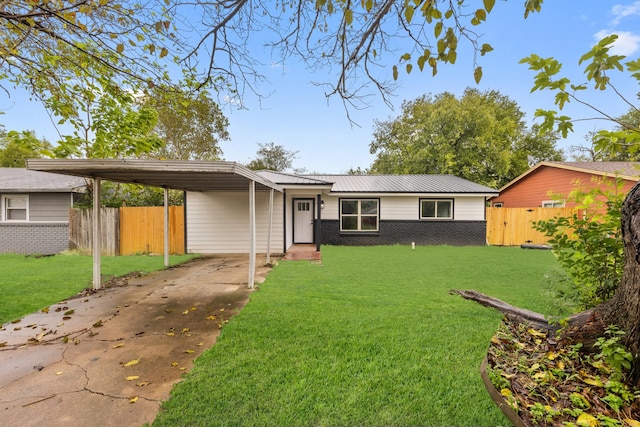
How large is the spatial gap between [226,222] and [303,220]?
3.40 m

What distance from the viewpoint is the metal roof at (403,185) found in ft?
→ 44.0

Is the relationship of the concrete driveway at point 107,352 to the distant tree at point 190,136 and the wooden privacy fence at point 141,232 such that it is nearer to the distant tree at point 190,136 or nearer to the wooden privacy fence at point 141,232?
the wooden privacy fence at point 141,232

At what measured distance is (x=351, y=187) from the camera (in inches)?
549

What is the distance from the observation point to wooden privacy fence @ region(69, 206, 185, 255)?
10727 millimetres

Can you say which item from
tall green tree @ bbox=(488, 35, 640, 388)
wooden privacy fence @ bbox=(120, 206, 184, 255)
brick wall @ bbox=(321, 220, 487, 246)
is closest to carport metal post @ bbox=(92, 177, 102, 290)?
wooden privacy fence @ bbox=(120, 206, 184, 255)

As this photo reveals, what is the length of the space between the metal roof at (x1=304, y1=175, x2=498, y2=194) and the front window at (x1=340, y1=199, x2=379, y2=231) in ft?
2.21

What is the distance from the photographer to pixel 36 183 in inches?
474

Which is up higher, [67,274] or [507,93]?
[507,93]

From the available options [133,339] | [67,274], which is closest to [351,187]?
[67,274]

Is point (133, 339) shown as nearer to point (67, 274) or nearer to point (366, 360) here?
point (366, 360)

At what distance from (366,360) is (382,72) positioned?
2.98 m

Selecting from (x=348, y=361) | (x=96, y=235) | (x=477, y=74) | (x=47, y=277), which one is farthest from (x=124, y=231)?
(x=477, y=74)

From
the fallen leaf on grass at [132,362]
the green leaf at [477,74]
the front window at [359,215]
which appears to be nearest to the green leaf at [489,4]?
the green leaf at [477,74]

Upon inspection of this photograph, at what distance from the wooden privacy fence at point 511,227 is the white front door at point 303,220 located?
859 centimetres
